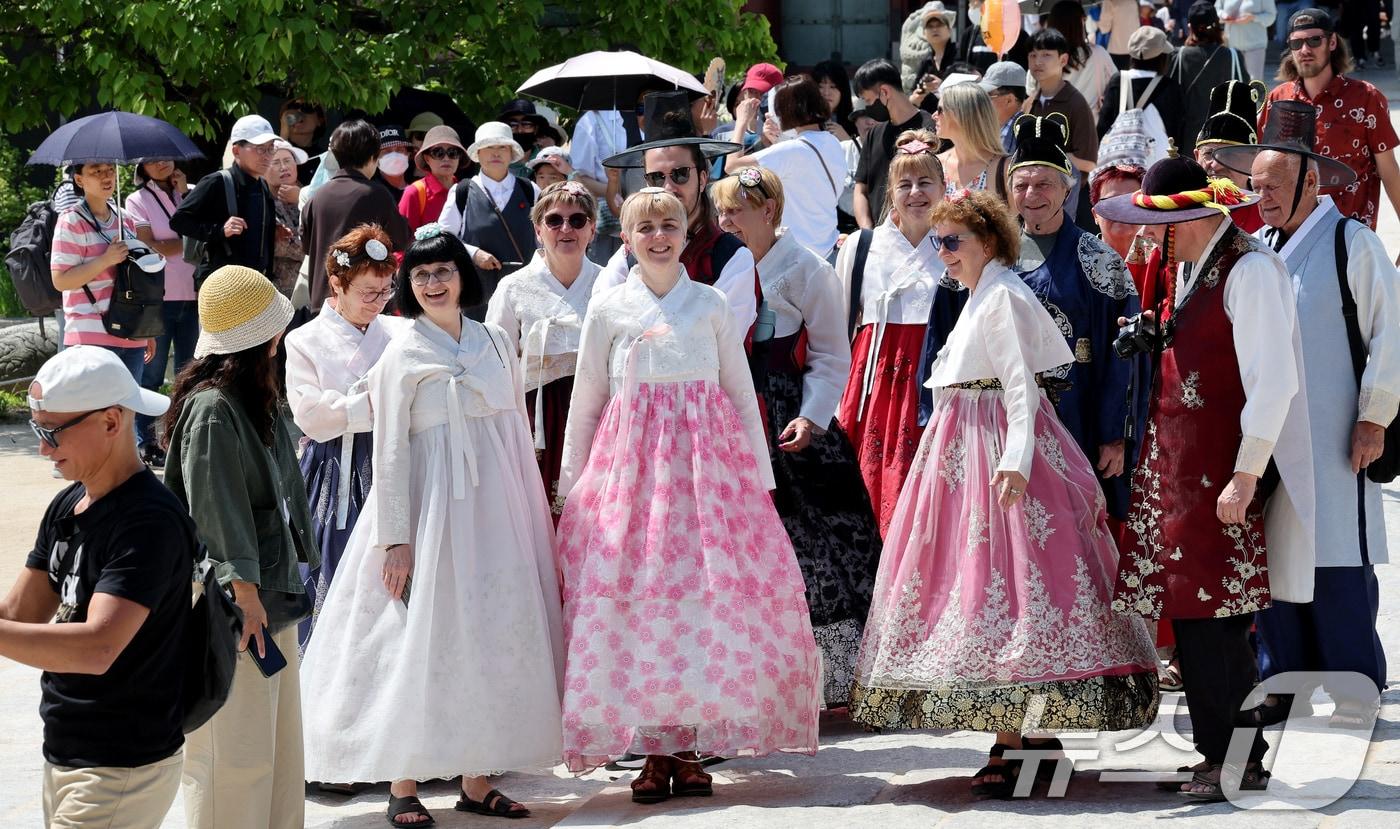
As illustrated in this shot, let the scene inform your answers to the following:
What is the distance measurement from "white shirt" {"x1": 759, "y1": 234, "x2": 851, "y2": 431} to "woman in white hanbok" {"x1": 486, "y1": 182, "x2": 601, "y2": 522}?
0.63 metres

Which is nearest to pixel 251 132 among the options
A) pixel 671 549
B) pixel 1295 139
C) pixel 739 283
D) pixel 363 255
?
pixel 363 255

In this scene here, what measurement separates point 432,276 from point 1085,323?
2.10 meters

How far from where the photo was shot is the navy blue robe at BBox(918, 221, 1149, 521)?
5711 mm

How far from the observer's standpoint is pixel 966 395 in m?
5.23

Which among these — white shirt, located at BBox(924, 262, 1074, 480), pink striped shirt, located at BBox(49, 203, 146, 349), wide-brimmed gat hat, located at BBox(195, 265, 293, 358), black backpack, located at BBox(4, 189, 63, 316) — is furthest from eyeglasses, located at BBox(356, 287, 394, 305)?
black backpack, located at BBox(4, 189, 63, 316)

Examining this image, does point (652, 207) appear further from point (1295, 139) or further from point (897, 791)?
point (1295, 139)

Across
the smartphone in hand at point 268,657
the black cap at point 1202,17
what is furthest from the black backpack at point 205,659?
the black cap at point 1202,17

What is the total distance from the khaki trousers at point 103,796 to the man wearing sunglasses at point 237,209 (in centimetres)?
584

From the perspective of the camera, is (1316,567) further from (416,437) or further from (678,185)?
(416,437)

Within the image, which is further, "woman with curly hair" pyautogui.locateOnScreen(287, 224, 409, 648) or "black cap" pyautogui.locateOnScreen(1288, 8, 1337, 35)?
"black cap" pyautogui.locateOnScreen(1288, 8, 1337, 35)

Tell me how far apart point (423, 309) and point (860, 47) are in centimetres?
1699

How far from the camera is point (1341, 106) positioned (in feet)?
27.1

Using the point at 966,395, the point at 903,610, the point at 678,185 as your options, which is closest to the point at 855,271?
the point at 678,185

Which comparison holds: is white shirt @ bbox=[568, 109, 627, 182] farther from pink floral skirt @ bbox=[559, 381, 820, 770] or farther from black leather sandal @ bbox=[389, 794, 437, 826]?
black leather sandal @ bbox=[389, 794, 437, 826]
